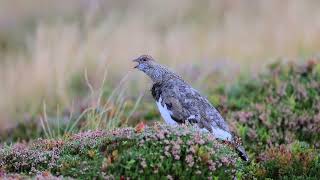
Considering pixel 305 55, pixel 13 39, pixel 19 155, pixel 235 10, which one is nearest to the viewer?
pixel 19 155

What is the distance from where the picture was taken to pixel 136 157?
659 cm

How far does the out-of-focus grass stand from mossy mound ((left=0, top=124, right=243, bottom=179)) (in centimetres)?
517

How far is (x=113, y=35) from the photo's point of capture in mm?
15188

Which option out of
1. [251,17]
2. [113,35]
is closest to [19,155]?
[113,35]

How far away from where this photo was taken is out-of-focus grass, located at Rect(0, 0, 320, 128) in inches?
521

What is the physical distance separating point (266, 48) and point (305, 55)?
1.25 metres

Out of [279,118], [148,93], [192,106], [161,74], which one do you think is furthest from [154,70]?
[148,93]

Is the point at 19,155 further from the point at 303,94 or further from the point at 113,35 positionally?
the point at 113,35

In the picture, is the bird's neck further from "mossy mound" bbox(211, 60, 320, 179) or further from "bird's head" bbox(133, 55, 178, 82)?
"mossy mound" bbox(211, 60, 320, 179)

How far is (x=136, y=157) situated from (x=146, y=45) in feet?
28.6

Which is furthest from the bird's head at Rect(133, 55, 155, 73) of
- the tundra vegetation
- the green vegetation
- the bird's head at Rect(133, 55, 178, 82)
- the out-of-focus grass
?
the out-of-focus grass

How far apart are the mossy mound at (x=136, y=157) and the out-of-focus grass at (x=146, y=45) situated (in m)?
5.17

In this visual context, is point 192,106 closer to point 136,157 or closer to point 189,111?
point 189,111

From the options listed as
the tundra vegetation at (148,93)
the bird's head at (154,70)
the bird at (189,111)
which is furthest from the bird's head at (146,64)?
the tundra vegetation at (148,93)
